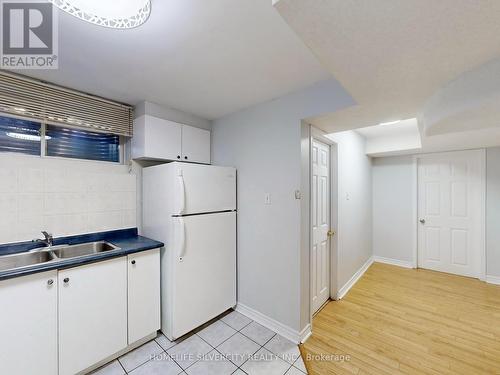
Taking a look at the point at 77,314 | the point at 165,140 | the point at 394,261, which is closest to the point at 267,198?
the point at 165,140

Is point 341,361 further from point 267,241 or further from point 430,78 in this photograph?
point 430,78

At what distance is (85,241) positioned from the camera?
212 centimetres

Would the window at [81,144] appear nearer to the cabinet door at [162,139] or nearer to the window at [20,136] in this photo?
the window at [20,136]

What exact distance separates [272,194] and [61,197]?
2011mm

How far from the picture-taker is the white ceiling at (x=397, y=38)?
2.51ft

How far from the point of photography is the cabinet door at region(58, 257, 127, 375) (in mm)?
1573

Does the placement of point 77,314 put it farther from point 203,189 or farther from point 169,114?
point 169,114

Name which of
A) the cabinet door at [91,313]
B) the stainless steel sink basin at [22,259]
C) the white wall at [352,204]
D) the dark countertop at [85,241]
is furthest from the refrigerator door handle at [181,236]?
the white wall at [352,204]

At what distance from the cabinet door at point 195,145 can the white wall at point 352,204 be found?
1555 millimetres

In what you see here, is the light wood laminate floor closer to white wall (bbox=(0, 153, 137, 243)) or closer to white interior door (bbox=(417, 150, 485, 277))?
white interior door (bbox=(417, 150, 485, 277))

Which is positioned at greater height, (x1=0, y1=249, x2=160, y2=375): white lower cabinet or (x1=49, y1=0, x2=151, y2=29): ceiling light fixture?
(x1=49, y1=0, x2=151, y2=29): ceiling light fixture

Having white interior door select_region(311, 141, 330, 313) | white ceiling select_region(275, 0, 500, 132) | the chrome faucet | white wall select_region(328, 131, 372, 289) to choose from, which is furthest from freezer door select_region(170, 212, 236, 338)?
white ceiling select_region(275, 0, 500, 132)

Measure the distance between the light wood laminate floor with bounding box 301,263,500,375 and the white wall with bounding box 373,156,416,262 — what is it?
0.84m

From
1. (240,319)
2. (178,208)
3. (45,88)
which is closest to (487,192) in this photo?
(240,319)
